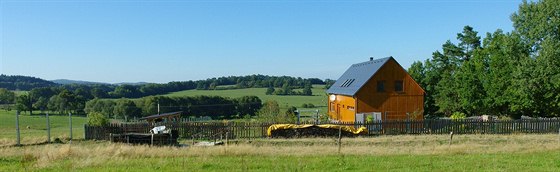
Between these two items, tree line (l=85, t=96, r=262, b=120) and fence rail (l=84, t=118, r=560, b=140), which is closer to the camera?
fence rail (l=84, t=118, r=560, b=140)

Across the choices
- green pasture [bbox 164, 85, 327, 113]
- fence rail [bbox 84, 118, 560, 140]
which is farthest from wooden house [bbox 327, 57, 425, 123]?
green pasture [bbox 164, 85, 327, 113]

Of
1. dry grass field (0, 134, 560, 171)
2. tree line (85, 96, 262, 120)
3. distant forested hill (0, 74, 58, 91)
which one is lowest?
tree line (85, 96, 262, 120)

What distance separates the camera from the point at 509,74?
3562 cm

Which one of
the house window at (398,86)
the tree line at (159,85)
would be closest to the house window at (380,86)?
the house window at (398,86)

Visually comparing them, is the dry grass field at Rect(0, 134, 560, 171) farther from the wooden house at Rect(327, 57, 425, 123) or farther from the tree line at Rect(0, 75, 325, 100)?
the tree line at Rect(0, 75, 325, 100)

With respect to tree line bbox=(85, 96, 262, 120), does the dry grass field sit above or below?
above

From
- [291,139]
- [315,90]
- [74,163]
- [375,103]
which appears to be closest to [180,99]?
[315,90]

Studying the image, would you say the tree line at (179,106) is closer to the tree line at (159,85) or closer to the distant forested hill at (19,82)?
the tree line at (159,85)

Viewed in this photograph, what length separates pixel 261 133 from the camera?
87.9 ft

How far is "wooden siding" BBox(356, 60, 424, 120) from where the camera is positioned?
3355 centimetres

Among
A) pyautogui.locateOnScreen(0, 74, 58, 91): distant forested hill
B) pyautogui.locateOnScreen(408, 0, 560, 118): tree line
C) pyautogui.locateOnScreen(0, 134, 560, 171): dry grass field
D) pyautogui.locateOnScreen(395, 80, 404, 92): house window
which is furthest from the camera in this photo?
pyautogui.locateOnScreen(0, 74, 58, 91): distant forested hill

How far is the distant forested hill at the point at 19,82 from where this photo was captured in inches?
3974

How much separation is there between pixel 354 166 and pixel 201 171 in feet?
13.1

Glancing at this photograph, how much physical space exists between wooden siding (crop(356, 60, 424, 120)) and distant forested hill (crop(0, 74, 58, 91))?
89.7 m
